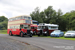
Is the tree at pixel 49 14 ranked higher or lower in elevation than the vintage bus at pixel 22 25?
higher

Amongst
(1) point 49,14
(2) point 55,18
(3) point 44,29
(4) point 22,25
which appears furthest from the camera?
(1) point 49,14

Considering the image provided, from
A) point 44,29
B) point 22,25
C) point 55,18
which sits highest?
point 55,18

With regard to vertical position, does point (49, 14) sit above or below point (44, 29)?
above

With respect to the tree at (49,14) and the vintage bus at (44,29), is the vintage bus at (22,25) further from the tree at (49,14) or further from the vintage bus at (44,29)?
the tree at (49,14)

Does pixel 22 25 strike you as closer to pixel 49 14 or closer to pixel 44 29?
pixel 44 29

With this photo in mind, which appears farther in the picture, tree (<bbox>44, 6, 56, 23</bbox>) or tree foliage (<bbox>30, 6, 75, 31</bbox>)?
tree (<bbox>44, 6, 56, 23</bbox>)

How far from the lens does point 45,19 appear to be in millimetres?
64375

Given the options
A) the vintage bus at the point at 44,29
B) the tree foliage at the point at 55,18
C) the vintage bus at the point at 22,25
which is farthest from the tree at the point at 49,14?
the vintage bus at the point at 22,25

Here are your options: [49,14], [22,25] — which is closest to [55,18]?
[49,14]

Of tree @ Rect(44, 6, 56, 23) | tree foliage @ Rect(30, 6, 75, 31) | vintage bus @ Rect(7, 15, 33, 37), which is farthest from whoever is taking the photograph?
tree @ Rect(44, 6, 56, 23)

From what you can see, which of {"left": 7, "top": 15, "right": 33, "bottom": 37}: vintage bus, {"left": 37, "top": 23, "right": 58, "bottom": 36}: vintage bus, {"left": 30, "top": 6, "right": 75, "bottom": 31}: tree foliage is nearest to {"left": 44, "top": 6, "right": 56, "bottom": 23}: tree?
{"left": 30, "top": 6, "right": 75, "bottom": 31}: tree foliage

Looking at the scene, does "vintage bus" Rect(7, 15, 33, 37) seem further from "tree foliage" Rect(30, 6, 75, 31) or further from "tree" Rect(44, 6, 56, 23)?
Result: "tree" Rect(44, 6, 56, 23)

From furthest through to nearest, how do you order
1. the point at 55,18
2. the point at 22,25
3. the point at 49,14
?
the point at 49,14 < the point at 55,18 < the point at 22,25

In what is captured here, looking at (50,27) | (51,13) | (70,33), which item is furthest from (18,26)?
(51,13)
